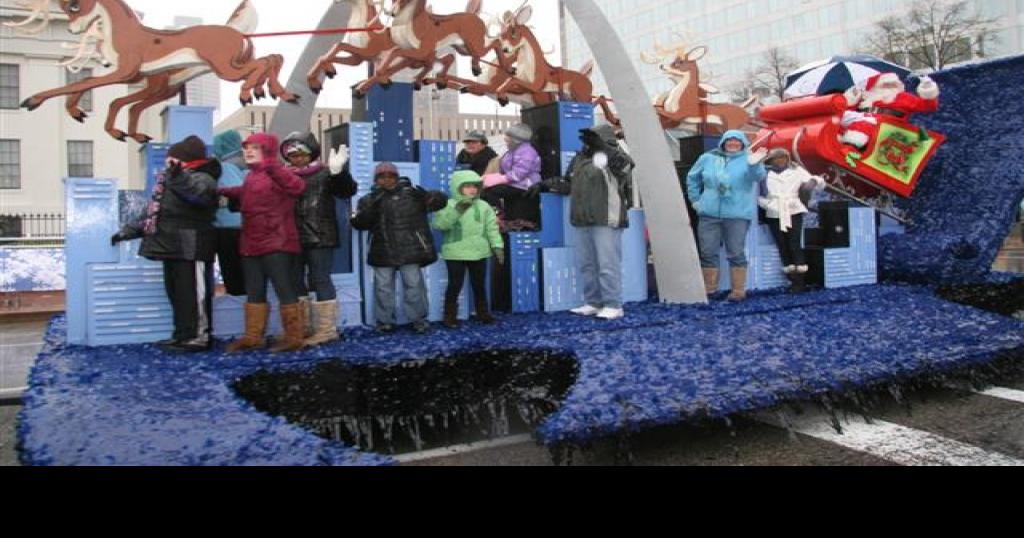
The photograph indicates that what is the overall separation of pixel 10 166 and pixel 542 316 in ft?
69.3

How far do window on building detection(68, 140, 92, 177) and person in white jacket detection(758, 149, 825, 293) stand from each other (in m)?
21.6

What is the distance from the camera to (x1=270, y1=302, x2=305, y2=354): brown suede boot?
13.7 ft

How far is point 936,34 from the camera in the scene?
23531mm

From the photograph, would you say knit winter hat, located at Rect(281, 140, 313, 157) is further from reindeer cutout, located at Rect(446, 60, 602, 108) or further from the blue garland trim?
reindeer cutout, located at Rect(446, 60, 602, 108)

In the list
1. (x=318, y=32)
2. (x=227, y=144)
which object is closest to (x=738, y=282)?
(x=318, y=32)

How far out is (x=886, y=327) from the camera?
4715mm

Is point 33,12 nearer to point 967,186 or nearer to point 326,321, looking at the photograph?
point 326,321

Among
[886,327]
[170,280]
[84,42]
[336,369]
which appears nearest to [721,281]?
[886,327]

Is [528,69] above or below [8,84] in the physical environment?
below

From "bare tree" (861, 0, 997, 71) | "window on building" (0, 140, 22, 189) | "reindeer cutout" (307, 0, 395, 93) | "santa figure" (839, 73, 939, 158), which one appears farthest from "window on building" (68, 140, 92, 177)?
"bare tree" (861, 0, 997, 71)

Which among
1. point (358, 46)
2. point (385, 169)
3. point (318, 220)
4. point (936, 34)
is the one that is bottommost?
point (318, 220)
